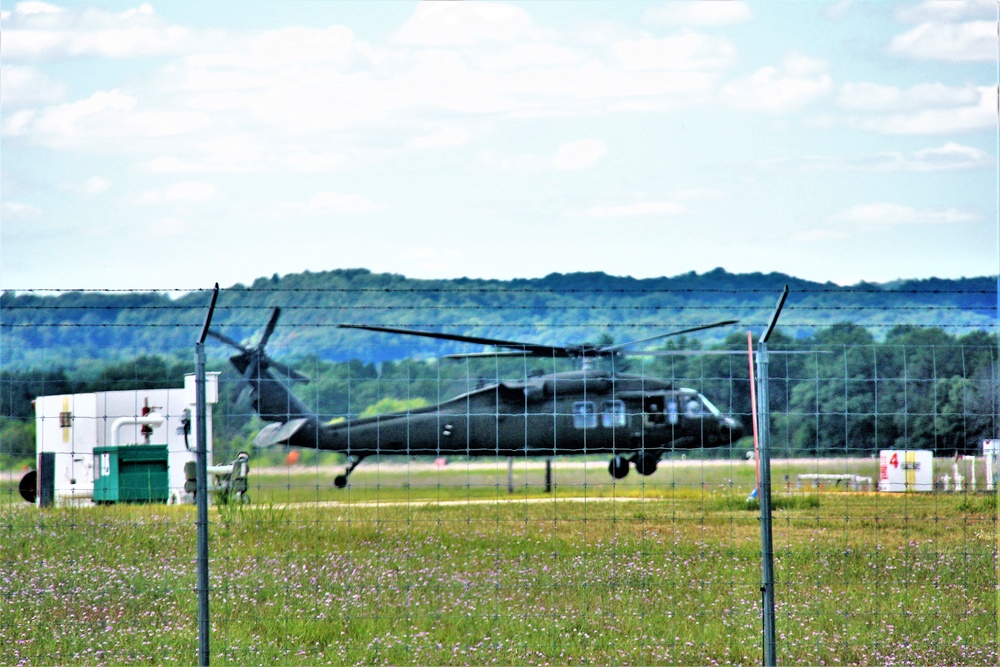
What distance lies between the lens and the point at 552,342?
10.6m

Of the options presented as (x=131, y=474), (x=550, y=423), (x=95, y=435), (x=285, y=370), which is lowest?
(x=131, y=474)

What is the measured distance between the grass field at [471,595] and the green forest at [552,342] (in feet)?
2.98

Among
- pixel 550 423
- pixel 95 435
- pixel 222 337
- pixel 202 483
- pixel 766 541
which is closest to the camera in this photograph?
pixel 202 483

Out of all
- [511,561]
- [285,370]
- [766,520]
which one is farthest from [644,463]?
[766,520]

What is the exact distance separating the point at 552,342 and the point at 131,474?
990 cm

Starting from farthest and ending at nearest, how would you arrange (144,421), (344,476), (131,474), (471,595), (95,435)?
(95,435), (131,474), (471,595), (344,476), (144,421)

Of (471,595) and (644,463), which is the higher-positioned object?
(644,463)

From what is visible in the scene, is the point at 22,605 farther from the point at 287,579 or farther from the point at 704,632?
the point at 704,632

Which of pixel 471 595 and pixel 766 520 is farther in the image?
pixel 471 595

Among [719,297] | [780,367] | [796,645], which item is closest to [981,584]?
[796,645]

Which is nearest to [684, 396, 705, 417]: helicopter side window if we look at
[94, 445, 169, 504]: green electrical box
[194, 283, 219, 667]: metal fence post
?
[94, 445, 169, 504]: green electrical box

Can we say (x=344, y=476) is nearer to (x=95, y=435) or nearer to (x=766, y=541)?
(x=766, y=541)

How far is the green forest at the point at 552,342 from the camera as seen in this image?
24.3ft

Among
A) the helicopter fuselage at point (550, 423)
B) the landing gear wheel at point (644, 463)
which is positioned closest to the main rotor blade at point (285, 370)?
the landing gear wheel at point (644, 463)
